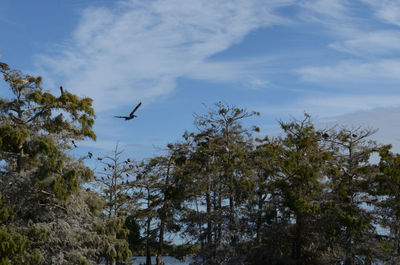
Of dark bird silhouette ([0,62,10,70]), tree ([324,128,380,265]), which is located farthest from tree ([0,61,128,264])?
tree ([324,128,380,265])

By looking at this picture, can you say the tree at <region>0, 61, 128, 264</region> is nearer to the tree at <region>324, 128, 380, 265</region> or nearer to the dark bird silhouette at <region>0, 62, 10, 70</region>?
the dark bird silhouette at <region>0, 62, 10, 70</region>

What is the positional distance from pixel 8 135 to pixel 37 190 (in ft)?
8.13

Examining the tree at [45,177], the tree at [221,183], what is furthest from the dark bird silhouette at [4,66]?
the tree at [221,183]

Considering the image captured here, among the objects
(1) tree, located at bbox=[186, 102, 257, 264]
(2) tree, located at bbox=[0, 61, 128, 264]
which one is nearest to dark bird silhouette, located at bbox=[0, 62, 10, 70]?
(2) tree, located at bbox=[0, 61, 128, 264]

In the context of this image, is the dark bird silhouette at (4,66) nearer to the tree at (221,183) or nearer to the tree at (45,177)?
the tree at (45,177)

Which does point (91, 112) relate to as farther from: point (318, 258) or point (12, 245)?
point (318, 258)

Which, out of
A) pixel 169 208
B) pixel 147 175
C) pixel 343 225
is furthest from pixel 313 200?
pixel 147 175

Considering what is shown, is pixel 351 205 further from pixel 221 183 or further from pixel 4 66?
pixel 4 66

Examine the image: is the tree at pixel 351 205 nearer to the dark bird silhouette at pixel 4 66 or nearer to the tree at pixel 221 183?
the tree at pixel 221 183

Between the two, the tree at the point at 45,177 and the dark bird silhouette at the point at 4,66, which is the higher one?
the dark bird silhouette at the point at 4,66

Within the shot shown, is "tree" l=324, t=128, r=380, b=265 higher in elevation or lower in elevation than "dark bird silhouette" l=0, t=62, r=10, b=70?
lower

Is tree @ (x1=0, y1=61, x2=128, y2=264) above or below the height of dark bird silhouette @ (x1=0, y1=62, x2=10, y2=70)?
below

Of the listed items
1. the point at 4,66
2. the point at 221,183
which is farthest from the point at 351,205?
the point at 4,66

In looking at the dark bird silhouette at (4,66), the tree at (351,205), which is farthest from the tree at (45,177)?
the tree at (351,205)
